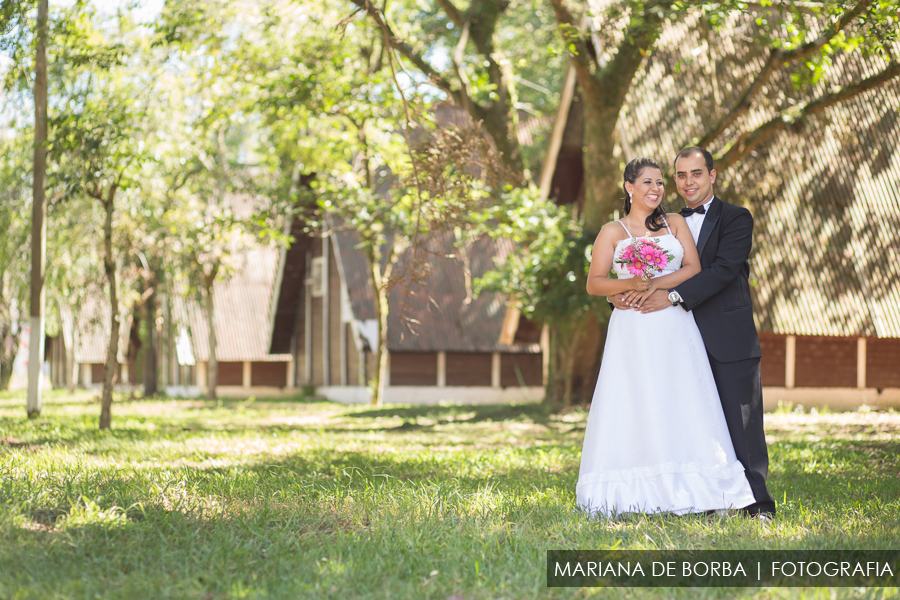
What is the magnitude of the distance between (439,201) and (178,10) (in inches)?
281

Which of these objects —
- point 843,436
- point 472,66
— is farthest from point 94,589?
point 472,66

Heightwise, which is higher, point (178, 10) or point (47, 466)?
point (178, 10)

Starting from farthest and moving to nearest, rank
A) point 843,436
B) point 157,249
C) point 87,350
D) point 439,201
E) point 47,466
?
point 87,350
point 157,249
point 843,436
point 439,201
point 47,466

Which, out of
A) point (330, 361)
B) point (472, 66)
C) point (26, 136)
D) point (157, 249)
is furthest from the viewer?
point (330, 361)

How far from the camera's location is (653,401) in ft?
16.1

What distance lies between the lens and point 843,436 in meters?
11.1

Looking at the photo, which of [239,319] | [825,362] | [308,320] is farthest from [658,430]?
[239,319]

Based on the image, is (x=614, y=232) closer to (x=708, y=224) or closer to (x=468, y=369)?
(x=708, y=224)

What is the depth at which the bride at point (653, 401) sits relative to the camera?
188 inches

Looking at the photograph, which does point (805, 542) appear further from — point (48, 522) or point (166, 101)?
point (166, 101)

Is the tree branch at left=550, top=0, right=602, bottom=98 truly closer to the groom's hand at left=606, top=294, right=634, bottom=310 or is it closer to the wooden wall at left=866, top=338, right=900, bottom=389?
the groom's hand at left=606, top=294, right=634, bottom=310

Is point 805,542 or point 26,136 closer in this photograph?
point 805,542

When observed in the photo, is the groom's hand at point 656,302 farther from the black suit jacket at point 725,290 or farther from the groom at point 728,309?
the black suit jacket at point 725,290

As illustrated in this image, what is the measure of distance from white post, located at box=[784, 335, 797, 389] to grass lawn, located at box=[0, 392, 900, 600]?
456 inches
